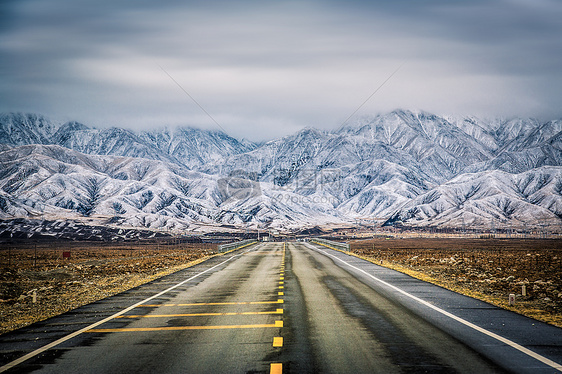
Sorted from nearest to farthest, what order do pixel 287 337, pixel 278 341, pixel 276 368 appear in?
pixel 276 368
pixel 278 341
pixel 287 337

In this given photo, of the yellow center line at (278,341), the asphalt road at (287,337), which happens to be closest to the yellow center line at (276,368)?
the asphalt road at (287,337)

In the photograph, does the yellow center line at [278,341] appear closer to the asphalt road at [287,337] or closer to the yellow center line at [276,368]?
the asphalt road at [287,337]

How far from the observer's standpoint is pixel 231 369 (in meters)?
7.88

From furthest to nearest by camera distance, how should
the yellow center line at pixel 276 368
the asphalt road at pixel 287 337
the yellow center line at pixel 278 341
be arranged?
the yellow center line at pixel 278 341, the asphalt road at pixel 287 337, the yellow center line at pixel 276 368

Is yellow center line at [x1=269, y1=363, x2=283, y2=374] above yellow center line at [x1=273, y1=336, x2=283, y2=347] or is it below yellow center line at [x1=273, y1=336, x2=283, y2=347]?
above

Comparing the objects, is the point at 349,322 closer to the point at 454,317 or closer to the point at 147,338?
the point at 454,317

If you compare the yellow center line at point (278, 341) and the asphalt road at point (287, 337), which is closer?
the asphalt road at point (287, 337)

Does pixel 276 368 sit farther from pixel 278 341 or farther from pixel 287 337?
pixel 287 337

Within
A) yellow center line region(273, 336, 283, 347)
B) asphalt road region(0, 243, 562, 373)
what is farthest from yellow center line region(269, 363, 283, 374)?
yellow center line region(273, 336, 283, 347)

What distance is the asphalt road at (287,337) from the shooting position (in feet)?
26.7

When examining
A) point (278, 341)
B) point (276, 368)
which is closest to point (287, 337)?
point (278, 341)

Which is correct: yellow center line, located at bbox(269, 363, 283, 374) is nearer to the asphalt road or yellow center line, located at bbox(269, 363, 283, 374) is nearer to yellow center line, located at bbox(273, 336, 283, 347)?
the asphalt road

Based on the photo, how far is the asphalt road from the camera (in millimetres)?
8148

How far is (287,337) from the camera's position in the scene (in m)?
10.1
